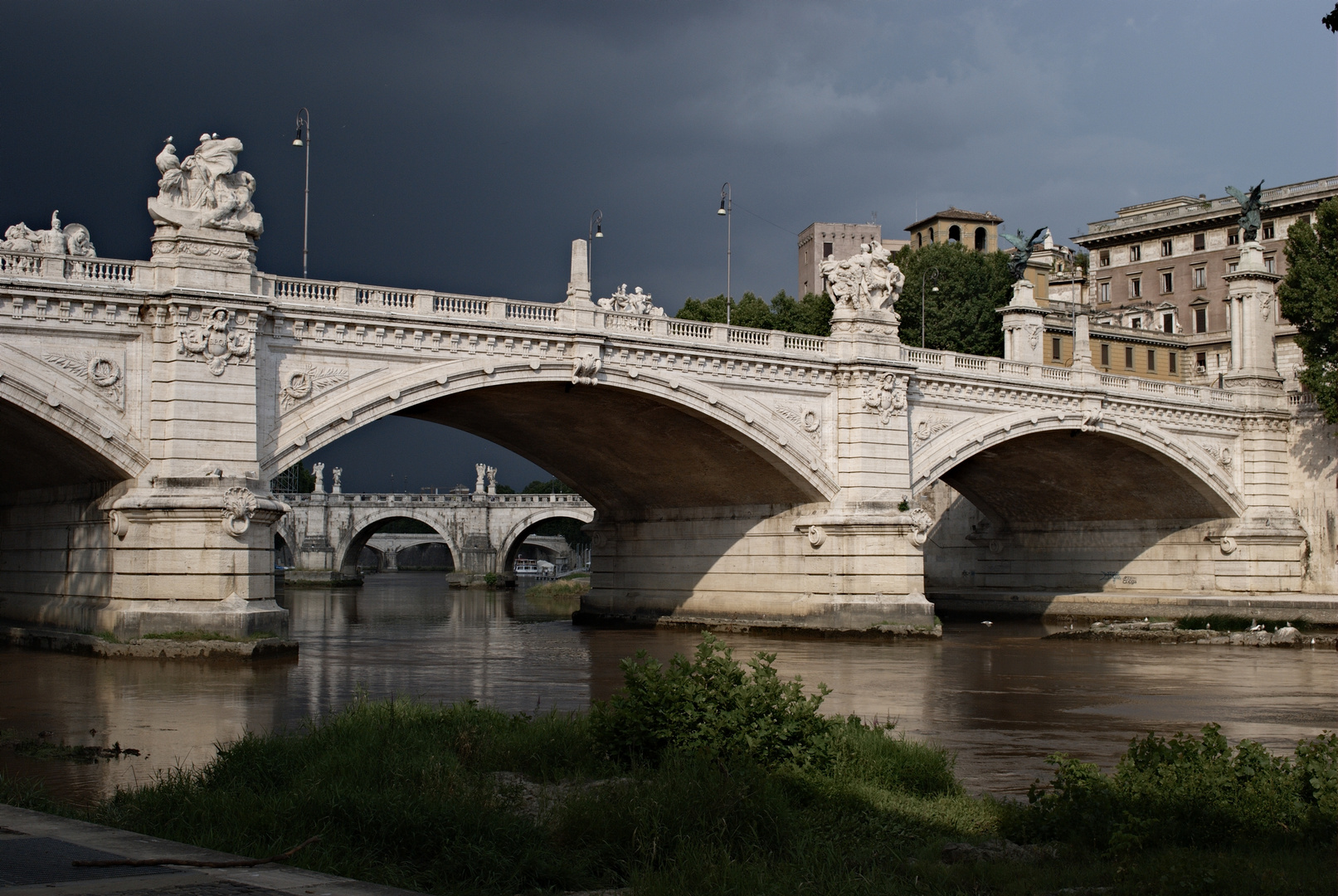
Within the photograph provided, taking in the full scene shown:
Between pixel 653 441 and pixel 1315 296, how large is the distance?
95.6ft

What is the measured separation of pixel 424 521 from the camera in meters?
95.8

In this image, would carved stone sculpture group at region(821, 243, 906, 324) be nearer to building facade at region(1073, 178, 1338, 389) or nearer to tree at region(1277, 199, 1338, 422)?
tree at region(1277, 199, 1338, 422)

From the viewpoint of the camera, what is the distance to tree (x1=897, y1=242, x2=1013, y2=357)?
7006 centimetres

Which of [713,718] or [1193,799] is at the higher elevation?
[713,718]

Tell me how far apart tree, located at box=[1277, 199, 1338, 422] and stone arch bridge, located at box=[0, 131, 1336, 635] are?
1.27 meters

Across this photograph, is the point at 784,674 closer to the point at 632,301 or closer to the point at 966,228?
the point at 632,301

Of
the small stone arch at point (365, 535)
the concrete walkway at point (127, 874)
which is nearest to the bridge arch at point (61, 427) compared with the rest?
the concrete walkway at point (127, 874)

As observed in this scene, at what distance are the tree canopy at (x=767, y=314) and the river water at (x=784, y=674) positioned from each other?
28.7 meters

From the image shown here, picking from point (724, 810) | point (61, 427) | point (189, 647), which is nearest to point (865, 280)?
point (189, 647)

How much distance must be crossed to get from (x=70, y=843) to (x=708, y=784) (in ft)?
15.8

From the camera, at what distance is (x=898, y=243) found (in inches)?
4788

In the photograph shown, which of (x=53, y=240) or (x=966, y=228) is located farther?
(x=966, y=228)

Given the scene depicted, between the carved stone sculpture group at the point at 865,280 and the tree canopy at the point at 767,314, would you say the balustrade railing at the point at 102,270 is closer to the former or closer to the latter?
the carved stone sculpture group at the point at 865,280

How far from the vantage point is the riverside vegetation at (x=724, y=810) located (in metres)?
9.22
